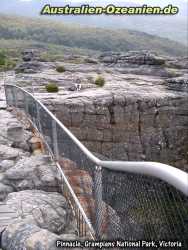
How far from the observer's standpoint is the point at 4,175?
10.4 metres

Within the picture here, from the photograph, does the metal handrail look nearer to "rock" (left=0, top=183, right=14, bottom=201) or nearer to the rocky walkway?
the rocky walkway

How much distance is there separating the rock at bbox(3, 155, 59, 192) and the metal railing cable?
449mm

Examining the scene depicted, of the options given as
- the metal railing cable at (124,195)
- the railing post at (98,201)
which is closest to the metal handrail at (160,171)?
the metal railing cable at (124,195)

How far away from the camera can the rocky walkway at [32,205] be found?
677cm

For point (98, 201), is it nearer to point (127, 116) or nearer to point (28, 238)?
point (28, 238)

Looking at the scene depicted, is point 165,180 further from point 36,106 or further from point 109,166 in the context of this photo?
point 36,106

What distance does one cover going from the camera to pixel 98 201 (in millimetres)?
6676

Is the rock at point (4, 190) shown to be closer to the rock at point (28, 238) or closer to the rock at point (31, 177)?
the rock at point (31, 177)

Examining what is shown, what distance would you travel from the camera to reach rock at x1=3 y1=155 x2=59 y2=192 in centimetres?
988

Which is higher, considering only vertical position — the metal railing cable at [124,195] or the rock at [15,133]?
the metal railing cable at [124,195]

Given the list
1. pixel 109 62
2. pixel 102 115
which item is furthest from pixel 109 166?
pixel 109 62

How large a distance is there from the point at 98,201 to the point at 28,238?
1.23 m

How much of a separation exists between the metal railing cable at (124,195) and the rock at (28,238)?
81 cm

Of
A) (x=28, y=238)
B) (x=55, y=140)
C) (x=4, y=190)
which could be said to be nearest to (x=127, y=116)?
(x=55, y=140)
